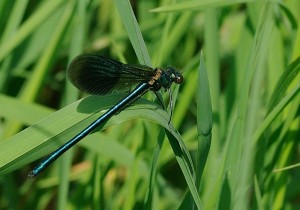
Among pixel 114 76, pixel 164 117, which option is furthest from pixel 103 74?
pixel 164 117

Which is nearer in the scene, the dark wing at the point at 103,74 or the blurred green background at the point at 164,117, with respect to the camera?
the blurred green background at the point at 164,117

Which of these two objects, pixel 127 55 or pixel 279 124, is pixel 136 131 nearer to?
pixel 279 124

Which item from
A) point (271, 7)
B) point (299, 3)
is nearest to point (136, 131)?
point (271, 7)

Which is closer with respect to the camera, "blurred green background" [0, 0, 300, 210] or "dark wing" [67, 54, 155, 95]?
"blurred green background" [0, 0, 300, 210]

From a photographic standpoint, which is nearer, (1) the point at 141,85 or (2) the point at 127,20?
(2) the point at 127,20

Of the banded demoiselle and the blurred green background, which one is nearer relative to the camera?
the blurred green background

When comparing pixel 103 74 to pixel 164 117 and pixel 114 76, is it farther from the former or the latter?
pixel 164 117
